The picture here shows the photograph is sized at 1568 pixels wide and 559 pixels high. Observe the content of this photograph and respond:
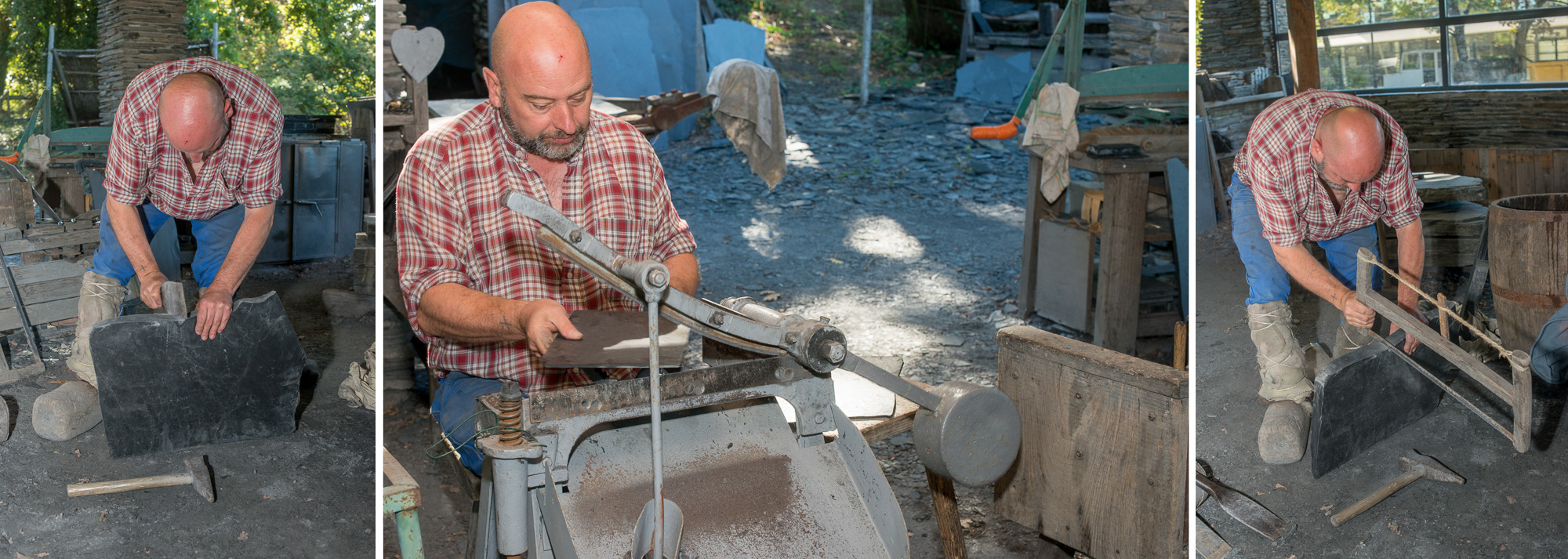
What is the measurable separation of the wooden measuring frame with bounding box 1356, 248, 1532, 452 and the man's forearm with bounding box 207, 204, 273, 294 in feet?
7.41

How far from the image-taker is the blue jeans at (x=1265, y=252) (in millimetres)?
2055

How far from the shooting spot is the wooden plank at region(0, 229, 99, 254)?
2.23 m

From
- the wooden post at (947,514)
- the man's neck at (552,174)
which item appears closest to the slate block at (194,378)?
the man's neck at (552,174)

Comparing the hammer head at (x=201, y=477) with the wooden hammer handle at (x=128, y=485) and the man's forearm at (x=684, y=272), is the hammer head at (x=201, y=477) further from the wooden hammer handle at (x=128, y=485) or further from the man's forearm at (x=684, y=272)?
the man's forearm at (x=684, y=272)

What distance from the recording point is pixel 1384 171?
201 centimetres

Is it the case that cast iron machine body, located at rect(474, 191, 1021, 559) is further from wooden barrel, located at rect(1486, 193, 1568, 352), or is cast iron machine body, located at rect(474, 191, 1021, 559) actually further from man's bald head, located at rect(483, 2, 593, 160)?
wooden barrel, located at rect(1486, 193, 1568, 352)

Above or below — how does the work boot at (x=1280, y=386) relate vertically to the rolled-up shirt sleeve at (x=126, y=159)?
below

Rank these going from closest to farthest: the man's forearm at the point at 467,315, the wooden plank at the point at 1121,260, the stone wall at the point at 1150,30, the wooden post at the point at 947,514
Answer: the man's forearm at the point at 467,315
the wooden post at the point at 947,514
the wooden plank at the point at 1121,260
the stone wall at the point at 1150,30

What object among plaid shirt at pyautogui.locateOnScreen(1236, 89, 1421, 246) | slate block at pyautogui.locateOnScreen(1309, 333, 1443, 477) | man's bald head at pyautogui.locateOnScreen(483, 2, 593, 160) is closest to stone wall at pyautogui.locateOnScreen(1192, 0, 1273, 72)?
plaid shirt at pyautogui.locateOnScreen(1236, 89, 1421, 246)

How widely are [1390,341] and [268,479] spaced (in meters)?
2.51

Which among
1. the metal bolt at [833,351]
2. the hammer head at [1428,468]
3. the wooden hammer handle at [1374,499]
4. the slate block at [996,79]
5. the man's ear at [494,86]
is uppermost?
the slate block at [996,79]

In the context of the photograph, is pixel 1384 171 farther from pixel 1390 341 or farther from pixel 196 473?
pixel 196 473

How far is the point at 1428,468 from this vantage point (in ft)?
7.51

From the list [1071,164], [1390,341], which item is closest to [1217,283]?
[1390,341]
